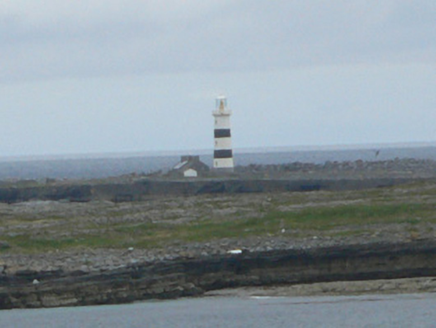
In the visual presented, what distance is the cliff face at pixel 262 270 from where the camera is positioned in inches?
1217

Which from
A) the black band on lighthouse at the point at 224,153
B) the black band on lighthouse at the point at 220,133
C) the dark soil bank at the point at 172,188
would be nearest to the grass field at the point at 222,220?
the dark soil bank at the point at 172,188

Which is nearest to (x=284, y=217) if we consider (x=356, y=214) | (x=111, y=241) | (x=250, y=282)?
(x=356, y=214)

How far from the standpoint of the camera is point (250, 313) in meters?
28.6

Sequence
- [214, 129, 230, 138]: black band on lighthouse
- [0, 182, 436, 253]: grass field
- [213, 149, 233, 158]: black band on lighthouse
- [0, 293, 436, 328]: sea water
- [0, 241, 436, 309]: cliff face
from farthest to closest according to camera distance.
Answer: [213, 149, 233, 158]: black band on lighthouse, [214, 129, 230, 138]: black band on lighthouse, [0, 182, 436, 253]: grass field, [0, 241, 436, 309]: cliff face, [0, 293, 436, 328]: sea water

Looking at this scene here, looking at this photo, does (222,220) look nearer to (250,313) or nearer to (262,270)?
(262,270)

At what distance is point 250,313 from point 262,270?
3.49 m

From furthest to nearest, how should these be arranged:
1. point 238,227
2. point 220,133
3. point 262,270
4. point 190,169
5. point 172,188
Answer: point 190,169 < point 220,133 < point 172,188 < point 238,227 < point 262,270

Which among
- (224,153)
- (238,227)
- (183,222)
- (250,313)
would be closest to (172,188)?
(224,153)

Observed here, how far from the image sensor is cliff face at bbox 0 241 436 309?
30906 millimetres

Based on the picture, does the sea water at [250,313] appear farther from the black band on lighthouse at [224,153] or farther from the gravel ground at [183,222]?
the black band on lighthouse at [224,153]

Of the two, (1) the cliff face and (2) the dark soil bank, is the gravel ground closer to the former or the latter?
(1) the cliff face

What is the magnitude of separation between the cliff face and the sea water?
0.86 metres

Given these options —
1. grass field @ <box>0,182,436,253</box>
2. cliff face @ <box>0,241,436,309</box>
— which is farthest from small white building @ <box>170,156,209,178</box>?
cliff face @ <box>0,241,436,309</box>

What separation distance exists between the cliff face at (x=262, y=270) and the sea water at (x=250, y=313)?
2.81ft
